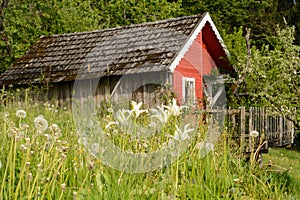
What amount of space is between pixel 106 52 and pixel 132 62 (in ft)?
6.12

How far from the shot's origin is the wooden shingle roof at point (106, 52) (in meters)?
15.9

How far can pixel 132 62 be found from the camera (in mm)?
16109

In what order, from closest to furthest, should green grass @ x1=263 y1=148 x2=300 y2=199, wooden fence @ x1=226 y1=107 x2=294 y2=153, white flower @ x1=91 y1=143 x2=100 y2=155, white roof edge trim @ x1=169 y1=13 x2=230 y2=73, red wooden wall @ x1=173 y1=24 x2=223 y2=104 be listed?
white flower @ x1=91 y1=143 x2=100 y2=155
green grass @ x1=263 y1=148 x2=300 y2=199
wooden fence @ x1=226 y1=107 x2=294 y2=153
white roof edge trim @ x1=169 y1=13 x2=230 y2=73
red wooden wall @ x1=173 y1=24 x2=223 y2=104

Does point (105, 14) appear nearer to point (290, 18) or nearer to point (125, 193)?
point (290, 18)

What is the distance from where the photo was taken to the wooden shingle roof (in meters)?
15.9

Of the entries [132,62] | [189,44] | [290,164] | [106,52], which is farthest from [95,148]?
[106,52]

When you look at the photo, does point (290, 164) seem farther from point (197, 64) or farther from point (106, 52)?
point (106, 52)

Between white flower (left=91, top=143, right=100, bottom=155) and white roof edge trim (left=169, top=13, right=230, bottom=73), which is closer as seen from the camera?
white flower (left=91, top=143, right=100, bottom=155)

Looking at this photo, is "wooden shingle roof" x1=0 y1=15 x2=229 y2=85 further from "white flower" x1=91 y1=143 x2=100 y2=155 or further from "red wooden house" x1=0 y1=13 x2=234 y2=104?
"white flower" x1=91 y1=143 x2=100 y2=155

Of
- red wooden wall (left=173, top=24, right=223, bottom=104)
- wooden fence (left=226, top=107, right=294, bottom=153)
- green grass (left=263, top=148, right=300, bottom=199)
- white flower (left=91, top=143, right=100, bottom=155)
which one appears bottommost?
green grass (left=263, top=148, right=300, bottom=199)

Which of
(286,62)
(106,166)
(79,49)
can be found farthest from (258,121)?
(106,166)

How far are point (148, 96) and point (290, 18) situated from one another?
20.6 metres

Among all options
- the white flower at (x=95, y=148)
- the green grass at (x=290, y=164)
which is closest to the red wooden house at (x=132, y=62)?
the green grass at (x=290, y=164)

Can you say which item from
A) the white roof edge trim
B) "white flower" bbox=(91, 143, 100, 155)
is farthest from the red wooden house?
"white flower" bbox=(91, 143, 100, 155)
